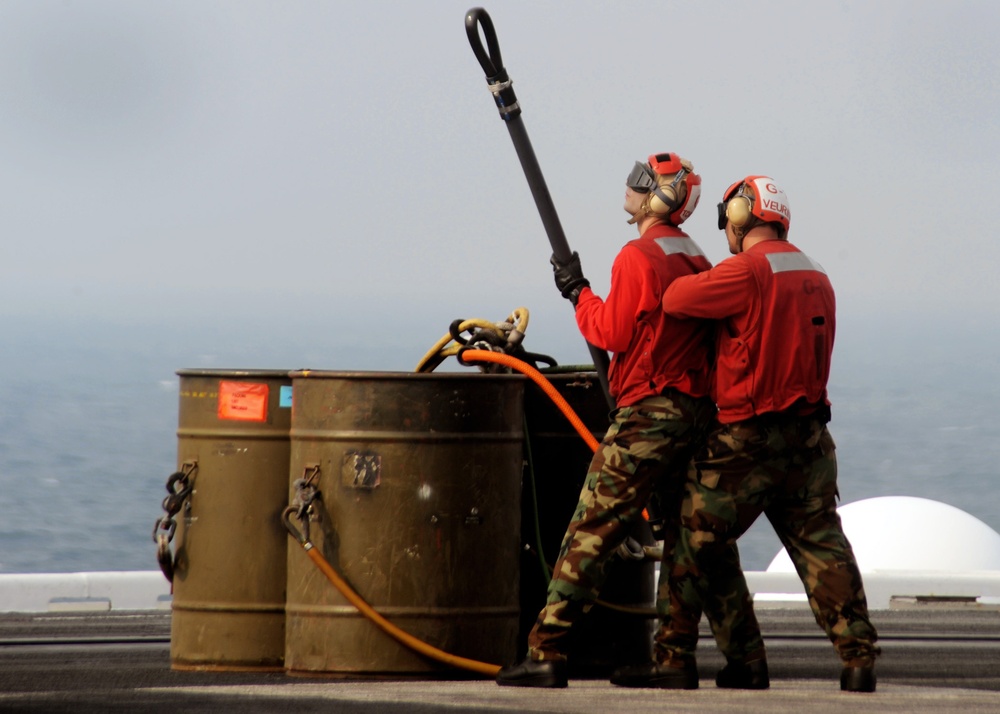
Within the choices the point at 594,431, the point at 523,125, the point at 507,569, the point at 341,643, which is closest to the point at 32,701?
the point at 341,643

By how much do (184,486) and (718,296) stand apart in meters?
2.24

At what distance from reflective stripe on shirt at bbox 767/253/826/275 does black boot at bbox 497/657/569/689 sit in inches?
60.6

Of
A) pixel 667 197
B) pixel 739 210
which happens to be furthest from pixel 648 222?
pixel 739 210

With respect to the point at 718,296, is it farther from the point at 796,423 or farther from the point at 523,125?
the point at 523,125

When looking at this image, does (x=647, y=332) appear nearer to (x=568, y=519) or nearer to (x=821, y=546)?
(x=821, y=546)

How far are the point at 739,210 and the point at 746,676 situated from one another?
1.66 m

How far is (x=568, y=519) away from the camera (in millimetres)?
6434

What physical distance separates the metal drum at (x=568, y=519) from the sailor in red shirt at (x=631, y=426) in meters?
0.60

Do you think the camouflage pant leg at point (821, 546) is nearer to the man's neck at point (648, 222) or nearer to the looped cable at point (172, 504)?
the man's neck at point (648, 222)

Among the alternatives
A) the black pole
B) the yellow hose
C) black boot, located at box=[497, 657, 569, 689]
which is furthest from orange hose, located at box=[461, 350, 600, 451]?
black boot, located at box=[497, 657, 569, 689]

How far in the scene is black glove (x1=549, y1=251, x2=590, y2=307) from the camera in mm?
5949

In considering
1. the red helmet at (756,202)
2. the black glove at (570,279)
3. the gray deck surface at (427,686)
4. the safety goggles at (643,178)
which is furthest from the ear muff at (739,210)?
the gray deck surface at (427,686)

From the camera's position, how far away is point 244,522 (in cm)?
628

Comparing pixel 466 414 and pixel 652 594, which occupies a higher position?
pixel 466 414
